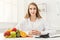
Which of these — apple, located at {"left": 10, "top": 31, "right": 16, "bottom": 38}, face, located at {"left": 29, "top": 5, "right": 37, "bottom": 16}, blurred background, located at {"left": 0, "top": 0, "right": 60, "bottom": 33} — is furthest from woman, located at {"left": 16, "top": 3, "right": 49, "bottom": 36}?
apple, located at {"left": 10, "top": 31, "right": 16, "bottom": 38}

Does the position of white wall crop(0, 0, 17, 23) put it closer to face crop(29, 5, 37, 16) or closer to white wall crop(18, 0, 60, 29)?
white wall crop(18, 0, 60, 29)

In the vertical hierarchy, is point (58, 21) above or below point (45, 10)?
below

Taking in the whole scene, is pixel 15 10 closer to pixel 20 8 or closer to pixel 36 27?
pixel 20 8

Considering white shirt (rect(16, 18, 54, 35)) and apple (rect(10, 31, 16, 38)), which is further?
white shirt (rect(16, 18, 54, 35))

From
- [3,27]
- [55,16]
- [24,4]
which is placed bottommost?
[3,27]

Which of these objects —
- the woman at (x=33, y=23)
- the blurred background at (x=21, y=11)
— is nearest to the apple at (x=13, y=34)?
the woman at (x=33, y=23)

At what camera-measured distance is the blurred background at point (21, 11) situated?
324 cm

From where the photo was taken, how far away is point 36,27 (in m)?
2.54

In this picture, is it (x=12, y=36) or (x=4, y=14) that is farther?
(x=4, y=14)

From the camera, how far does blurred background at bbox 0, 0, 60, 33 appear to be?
3.24 m

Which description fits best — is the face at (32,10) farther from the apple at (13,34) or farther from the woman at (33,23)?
the apple at (13,34)

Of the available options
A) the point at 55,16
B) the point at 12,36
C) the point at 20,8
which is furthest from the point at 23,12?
the point at 12,36

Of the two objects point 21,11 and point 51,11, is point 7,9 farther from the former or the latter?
point 51,11

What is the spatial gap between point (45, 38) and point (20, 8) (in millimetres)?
1745
